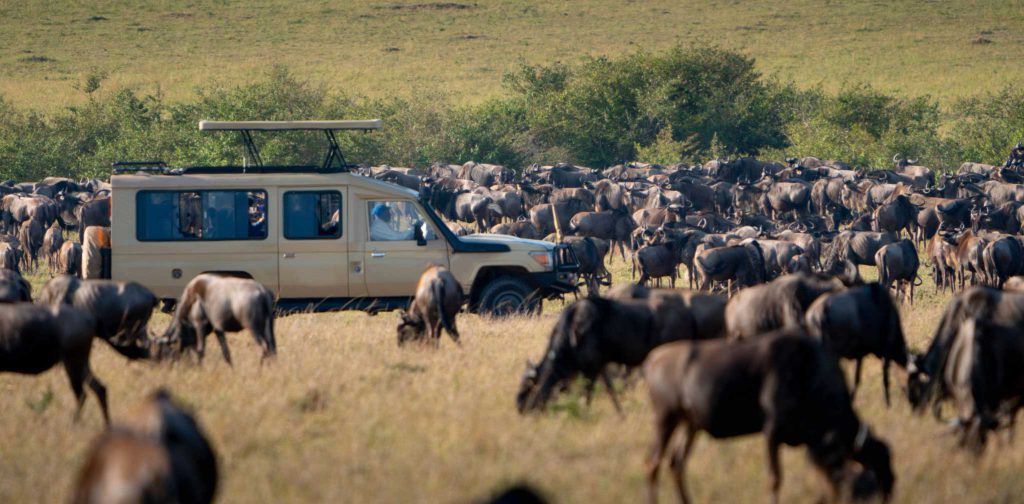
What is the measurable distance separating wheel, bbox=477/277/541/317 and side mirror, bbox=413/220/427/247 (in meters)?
1.01

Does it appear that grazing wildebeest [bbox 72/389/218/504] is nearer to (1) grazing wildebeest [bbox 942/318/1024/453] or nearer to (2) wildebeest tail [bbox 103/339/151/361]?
(2) wildebeest tail [bbox 103/339/151/361]

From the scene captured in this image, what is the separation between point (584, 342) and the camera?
8.60m

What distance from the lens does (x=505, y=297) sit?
554 inches

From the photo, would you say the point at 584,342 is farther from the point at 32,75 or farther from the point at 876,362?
the point at 32,75

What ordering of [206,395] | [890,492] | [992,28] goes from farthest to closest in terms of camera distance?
1. [992,28]
2. [206,395]
3. [890,492]

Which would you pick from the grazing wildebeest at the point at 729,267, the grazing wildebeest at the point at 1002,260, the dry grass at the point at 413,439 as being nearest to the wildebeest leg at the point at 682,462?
the dry grass at the point at 413,439

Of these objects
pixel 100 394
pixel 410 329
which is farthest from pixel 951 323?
pixel 100 394

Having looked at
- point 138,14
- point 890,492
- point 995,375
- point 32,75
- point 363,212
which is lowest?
point 890,492

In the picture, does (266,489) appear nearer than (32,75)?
Yes

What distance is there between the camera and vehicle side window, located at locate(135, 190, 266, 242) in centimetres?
1328

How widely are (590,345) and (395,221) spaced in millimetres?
5532

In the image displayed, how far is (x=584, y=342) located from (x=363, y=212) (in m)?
5.48

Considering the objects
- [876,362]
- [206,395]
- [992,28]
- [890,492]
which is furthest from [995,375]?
[992,28]

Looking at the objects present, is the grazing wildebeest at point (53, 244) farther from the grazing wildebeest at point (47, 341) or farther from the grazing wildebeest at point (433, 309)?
the grazing wildebeest at point (47, 341)
